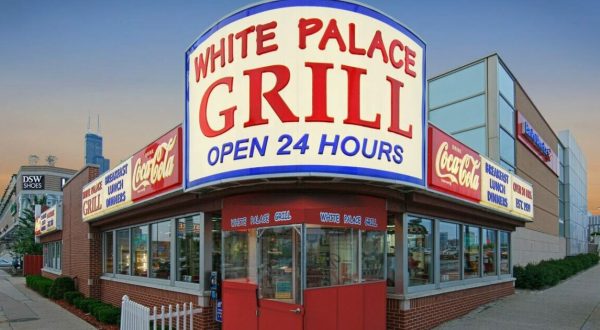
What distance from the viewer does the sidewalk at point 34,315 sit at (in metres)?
13.8

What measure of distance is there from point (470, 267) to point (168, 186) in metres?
8.83

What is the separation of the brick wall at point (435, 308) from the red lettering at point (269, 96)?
4871mm

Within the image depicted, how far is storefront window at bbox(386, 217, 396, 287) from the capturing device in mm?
10836

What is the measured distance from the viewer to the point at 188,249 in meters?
11.9

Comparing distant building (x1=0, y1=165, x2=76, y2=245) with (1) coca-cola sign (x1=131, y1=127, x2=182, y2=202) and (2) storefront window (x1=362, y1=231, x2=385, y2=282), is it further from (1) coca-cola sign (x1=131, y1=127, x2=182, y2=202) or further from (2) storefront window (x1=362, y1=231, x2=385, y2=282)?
(2) storefront window (x1=362, y1=231, x2=385, y2=282)

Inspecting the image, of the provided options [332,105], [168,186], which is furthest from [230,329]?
[332,105]

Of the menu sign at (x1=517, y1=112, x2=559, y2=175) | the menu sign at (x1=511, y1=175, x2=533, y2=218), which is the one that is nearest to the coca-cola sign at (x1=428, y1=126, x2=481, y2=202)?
the menu sign at (x1=511, y1=175, x2=533, y2=218)

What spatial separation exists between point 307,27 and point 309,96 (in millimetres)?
1111

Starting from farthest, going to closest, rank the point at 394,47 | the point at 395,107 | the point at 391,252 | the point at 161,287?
1. the point at 161,287
2. the point at 391,252
3. the point at 394,47
4. the point at 395,107

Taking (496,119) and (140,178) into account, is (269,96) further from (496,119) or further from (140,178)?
(496,119)

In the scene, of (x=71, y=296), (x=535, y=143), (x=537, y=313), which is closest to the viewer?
(x=537, y=313)

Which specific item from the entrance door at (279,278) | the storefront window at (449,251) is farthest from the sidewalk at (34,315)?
the storefront window at (449,251)

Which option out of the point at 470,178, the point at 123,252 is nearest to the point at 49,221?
the point at 123,252

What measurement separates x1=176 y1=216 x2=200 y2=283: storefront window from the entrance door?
9.17 ft
